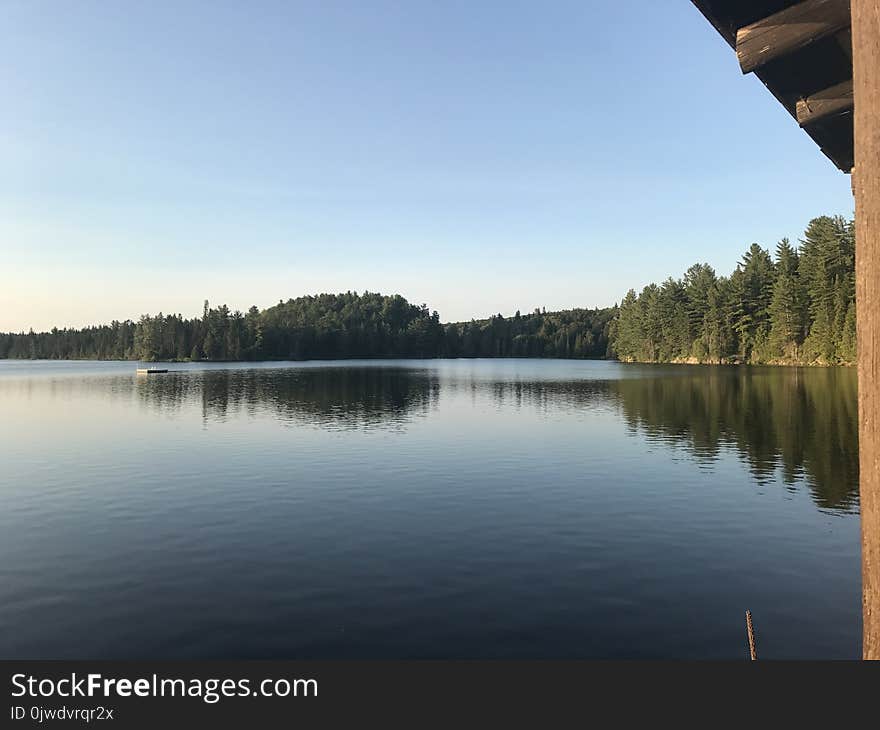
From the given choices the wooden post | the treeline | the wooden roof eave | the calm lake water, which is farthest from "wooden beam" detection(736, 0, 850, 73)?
the treeline

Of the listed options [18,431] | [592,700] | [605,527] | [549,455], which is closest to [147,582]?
[592,700]

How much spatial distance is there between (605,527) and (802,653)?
917 centimetres

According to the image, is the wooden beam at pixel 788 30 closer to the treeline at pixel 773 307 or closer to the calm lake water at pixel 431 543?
the calm lake water at pixel 431 543

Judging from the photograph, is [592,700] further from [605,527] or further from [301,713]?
[605,527]

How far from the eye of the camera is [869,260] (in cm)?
492

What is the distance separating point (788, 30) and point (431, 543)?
53.0ft

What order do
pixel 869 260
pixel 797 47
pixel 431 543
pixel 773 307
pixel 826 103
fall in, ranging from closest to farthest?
pixel 869 260, pixel 797 47, pixel 826 103, pixel 431 543, pixel 773 307

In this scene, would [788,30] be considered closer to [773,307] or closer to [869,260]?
[869,260]

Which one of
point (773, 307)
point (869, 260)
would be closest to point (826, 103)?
point (869, 260)

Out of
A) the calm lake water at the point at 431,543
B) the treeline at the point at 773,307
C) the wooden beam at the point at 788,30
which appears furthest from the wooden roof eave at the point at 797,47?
the treeline at the point at 773,307

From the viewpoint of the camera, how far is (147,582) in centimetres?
1605

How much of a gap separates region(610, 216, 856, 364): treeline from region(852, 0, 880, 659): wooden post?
408 feet

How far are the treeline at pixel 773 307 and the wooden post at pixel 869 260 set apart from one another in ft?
408

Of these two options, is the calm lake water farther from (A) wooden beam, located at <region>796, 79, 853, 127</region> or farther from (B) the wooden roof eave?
(B) the wooden roof eave
